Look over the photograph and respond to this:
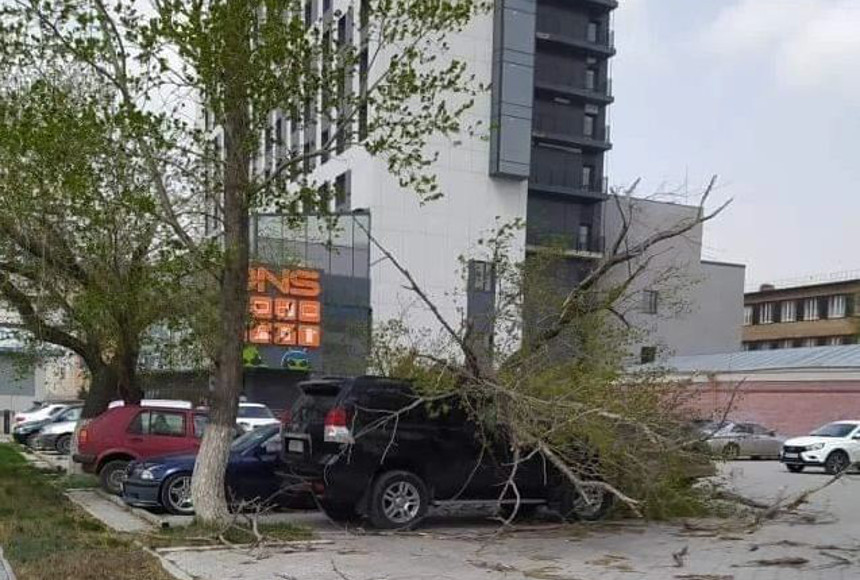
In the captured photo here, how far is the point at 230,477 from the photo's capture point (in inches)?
543

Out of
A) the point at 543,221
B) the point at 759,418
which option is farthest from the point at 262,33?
the point at 543,221

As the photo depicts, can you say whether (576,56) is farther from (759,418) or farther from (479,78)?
(759,418)

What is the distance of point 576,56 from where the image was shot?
6688 centimetres

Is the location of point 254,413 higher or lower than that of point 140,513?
lower

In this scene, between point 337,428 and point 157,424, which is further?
point 157,424

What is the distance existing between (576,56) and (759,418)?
106 ft

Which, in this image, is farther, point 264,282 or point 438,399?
point 264,282

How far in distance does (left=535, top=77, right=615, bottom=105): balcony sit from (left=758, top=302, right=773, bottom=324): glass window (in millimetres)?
36539

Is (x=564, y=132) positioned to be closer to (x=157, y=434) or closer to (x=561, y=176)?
(x=561, y=176)

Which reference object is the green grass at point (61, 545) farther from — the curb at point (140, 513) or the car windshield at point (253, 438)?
the car windshield at point (253, 438)

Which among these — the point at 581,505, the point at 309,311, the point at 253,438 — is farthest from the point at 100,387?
the point at 309,311

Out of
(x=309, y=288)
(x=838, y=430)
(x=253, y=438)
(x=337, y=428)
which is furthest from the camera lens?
(x=309, y=288)

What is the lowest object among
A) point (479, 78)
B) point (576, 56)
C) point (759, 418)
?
point (759, 418)

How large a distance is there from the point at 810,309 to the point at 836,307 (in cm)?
316
